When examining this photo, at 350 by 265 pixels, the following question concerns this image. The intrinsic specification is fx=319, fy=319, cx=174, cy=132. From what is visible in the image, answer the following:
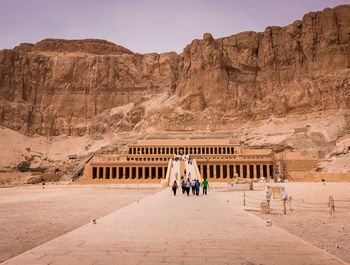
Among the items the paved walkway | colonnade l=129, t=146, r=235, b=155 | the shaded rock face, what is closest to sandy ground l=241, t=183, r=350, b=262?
the paved walkway

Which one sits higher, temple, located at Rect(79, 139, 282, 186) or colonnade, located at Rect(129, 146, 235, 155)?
colonnade, located at Rect(129, 146, 235, 155)

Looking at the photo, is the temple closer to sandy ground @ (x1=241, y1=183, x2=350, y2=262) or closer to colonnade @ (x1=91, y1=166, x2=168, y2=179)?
colonnade @ (x1=91, y1=166, x2=168, y2=179)

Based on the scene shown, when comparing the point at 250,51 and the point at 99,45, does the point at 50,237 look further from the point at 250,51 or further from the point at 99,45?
the point at 99,45

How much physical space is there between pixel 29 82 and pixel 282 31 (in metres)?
90.8

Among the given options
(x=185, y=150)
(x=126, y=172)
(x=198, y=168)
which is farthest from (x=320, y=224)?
(x=185, y=150)

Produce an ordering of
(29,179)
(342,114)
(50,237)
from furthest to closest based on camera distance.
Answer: (342,114) < (29,179) < (50,237)

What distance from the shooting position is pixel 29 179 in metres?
59.0

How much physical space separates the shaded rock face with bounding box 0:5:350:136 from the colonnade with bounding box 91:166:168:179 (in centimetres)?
3725

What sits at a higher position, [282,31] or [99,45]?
[99,45]

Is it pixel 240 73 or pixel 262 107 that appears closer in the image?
pixel 262 107

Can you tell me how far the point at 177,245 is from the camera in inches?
301

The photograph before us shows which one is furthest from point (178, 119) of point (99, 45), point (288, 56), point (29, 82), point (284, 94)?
point (99, 45)

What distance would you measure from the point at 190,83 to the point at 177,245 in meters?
98.1

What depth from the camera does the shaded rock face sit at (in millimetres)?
93062
